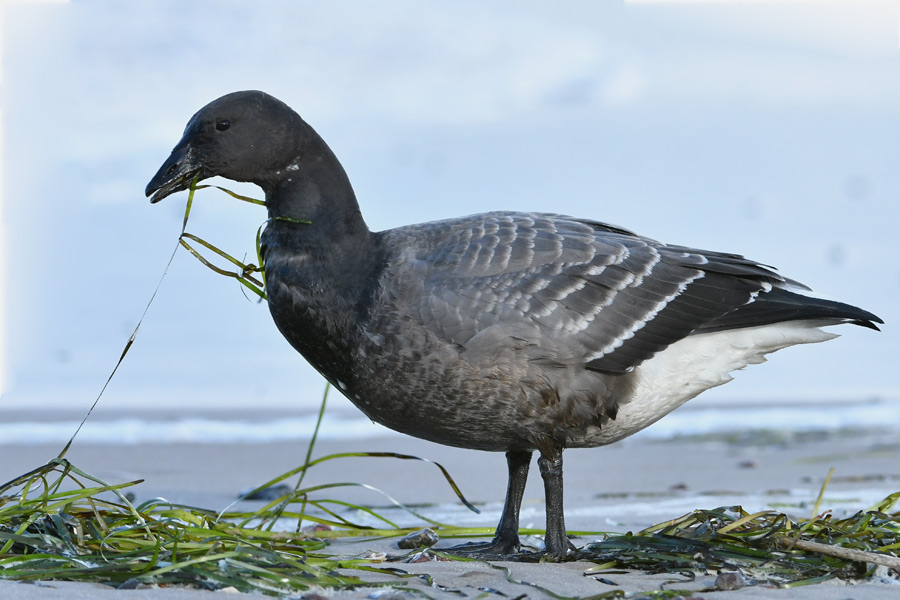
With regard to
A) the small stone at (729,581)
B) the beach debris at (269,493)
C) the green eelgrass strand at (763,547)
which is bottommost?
the beach debris at (269,493)

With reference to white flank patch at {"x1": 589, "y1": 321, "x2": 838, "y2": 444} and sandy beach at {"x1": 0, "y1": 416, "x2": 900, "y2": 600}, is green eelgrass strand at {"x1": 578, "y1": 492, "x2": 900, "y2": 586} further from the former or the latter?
white flank patch at {"x1": 589, "y1": 321, "x2": 838, "y2": 444}

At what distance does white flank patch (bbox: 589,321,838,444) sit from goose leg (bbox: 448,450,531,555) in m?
0.49

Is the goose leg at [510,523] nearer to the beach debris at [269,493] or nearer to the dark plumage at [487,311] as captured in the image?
the dark plumage at [487,311]

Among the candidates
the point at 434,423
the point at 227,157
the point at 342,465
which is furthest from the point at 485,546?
the point at 342,465

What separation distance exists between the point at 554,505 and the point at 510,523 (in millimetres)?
419

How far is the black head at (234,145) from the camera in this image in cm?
479

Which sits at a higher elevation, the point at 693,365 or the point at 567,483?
the point at 693,365

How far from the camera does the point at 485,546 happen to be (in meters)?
4.99

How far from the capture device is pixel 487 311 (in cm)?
458

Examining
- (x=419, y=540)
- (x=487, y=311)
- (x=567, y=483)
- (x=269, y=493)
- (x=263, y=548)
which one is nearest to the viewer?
(x=263, y=548)

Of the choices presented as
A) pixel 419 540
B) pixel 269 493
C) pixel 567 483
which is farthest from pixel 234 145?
pixel 567 483

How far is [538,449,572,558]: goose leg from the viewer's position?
4.64 m

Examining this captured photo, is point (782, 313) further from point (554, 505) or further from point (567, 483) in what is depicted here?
point (567, 483)

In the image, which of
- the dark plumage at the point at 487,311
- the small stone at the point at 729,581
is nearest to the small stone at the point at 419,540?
the dark plumage at the point at 487,311
